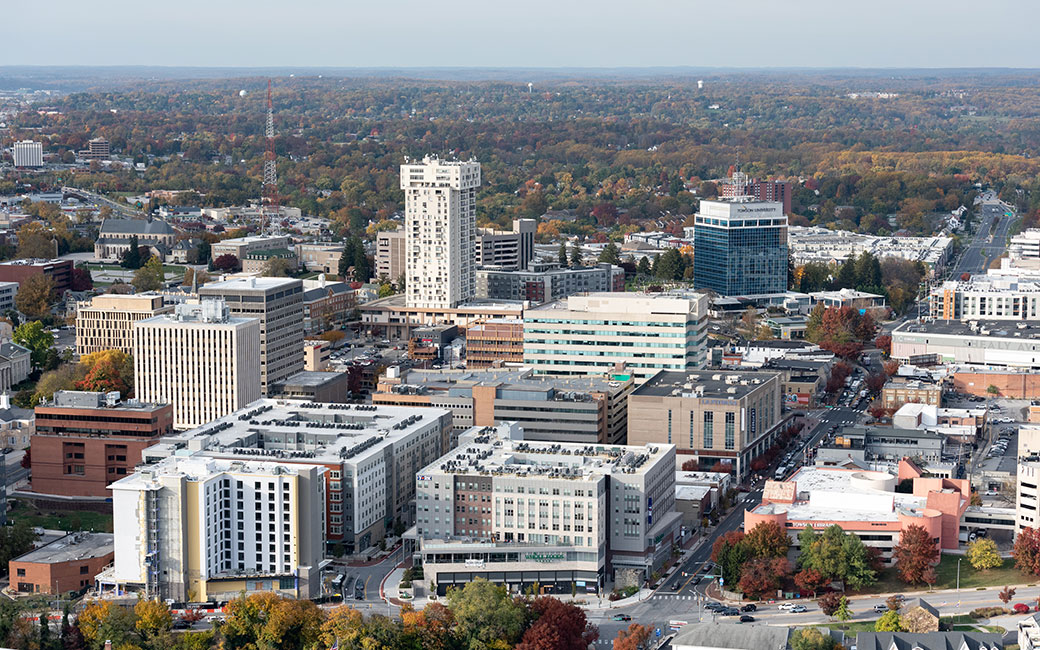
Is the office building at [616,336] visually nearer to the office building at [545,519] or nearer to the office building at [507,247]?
the office building at [545,519]

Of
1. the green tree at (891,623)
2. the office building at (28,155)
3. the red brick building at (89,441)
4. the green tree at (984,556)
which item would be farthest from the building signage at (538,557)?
the office building at (28,155)

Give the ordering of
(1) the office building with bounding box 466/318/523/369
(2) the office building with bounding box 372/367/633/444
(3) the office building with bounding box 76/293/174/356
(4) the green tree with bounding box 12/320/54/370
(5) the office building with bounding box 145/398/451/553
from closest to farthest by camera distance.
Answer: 1. (5) the office building with bounding box 145/398/451/553
2. (2) the office building with bounding box 372/367/633/444
3. (1) the office building with bounding box 466/318/523/369
4. (3) the office building with bounding box 76/293/174/356
5. (4) the green tree with bounding box 12/320/54/370

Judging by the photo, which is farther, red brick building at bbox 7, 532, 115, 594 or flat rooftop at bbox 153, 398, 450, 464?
flat rooftop at bbox 153, 398, 450, 464

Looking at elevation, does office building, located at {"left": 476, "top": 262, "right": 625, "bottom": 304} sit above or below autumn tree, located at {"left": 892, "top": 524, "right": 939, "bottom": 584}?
above

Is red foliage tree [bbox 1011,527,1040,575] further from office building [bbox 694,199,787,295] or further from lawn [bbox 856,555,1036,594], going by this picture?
office building [bbox 694,199,787,295]

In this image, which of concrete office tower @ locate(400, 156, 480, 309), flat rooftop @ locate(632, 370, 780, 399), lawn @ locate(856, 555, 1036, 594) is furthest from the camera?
concrete office tower @ locate(400, 156, 480, 309)

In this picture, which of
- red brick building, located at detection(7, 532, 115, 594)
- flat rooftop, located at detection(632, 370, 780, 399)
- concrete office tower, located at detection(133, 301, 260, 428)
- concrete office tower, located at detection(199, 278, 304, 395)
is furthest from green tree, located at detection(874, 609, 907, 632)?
concrete office tower, located at detection(199, 278, 304, 395)
